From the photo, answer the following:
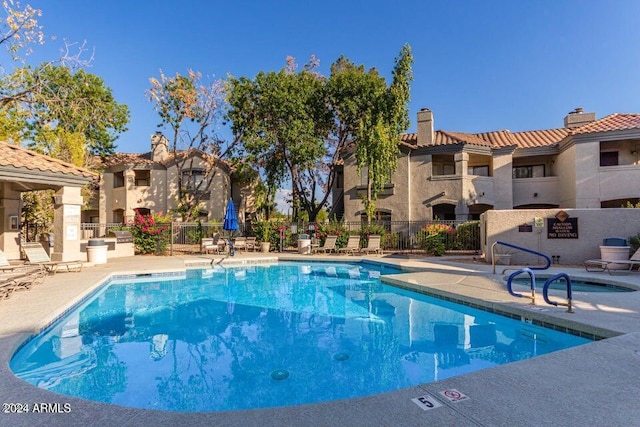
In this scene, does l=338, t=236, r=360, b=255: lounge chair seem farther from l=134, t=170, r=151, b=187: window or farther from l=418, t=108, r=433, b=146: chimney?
l=134, t=170, r=151, b=187: window

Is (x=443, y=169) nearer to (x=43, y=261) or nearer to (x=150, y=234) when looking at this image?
(x=150, y=234)

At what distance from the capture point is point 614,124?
19672 millimetres

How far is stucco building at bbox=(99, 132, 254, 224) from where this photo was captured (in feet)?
96.4

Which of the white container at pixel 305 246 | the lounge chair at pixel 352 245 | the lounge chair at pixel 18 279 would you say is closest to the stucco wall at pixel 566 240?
the lounge chair at pixel 352 245

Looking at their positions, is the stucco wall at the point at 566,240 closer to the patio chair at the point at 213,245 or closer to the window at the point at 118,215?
the patio chair at the point at 213,245

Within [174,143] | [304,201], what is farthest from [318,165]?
[174,143]

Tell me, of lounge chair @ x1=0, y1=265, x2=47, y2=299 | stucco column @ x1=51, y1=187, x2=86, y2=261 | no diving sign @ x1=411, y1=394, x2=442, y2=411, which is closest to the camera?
no diving sign @ x1=411, y1=394, x2=442, y2=411

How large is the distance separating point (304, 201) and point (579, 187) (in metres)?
18.1

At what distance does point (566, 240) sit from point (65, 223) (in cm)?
1955

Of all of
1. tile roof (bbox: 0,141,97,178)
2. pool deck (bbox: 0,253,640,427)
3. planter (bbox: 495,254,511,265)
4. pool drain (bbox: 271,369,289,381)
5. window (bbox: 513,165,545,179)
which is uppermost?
window (bbox: 513,165,545,179)

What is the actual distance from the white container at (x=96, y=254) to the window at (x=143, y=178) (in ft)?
58.0

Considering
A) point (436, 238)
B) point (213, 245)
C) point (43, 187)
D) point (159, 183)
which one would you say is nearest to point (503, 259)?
point (436, 238)

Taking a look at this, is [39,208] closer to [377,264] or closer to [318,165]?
[318,165]

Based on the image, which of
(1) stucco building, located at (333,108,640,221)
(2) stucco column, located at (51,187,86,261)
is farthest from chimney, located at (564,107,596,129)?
(2) stucco column, located at (51,187,86,261)
